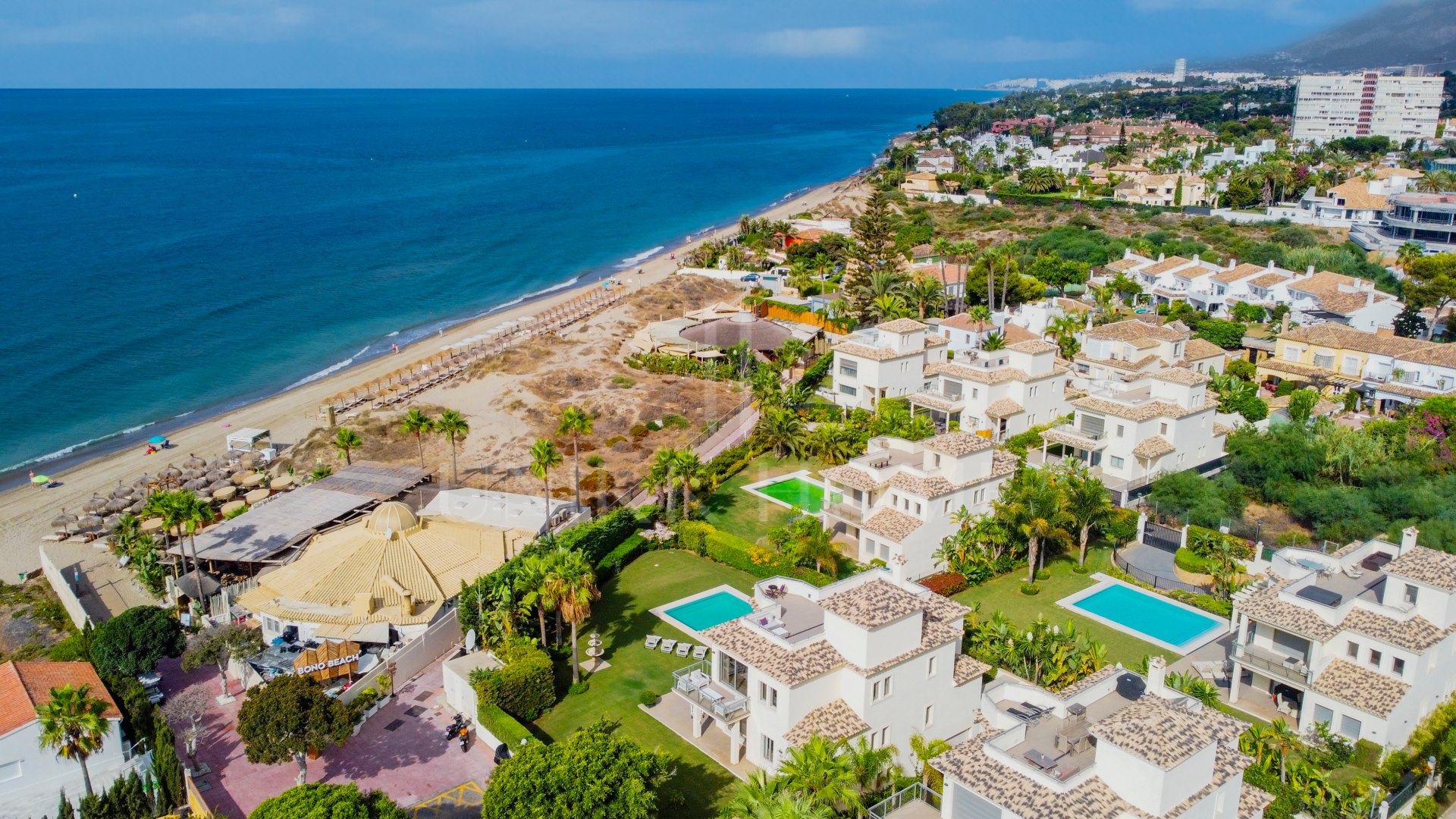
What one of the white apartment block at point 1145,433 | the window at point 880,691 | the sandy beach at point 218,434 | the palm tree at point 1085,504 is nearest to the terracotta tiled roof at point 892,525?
the palm tree at point 1085,504

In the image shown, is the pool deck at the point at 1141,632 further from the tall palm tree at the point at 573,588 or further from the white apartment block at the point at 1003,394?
the tall palm tree at the point at 573,588

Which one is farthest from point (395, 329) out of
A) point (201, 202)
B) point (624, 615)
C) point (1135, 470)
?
point (201, 202)

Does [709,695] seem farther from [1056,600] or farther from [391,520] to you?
[1056,600]

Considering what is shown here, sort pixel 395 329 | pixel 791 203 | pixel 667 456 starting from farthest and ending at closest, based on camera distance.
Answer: pixel 791 203 < pixel 395 329 < pixel 667 456

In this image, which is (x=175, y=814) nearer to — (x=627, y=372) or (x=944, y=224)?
(x=627, y=372)

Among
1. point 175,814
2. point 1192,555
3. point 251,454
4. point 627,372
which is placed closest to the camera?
point 175,814

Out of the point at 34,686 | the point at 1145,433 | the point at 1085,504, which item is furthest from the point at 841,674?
the point at 1145,433
